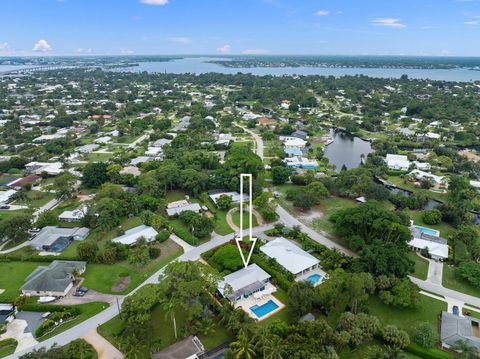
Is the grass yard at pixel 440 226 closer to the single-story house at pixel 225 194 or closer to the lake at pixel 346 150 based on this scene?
the lake at pixel 346 150

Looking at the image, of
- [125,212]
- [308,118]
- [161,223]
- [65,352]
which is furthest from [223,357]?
[308,118]

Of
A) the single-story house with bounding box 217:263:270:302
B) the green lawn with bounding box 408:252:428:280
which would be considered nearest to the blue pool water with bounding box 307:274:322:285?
the single-story house with bounding box 217:263:270:302

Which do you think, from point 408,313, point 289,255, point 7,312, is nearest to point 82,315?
point 7,312

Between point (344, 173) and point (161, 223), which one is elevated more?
point (344, 173)

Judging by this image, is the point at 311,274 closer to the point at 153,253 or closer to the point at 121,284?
the point at 153,253

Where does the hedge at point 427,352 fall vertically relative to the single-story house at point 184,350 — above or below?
below

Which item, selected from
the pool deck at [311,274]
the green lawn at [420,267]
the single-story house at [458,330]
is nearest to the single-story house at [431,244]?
the green lawn at [420,267]

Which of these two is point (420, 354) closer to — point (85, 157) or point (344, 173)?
point (344, 173)
